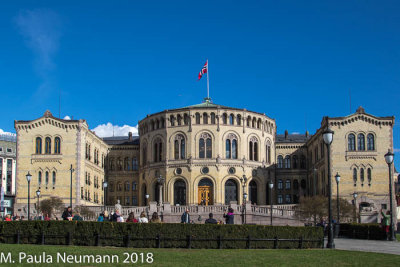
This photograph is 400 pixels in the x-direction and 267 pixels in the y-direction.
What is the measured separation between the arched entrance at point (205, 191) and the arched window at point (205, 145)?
3372 millimetres

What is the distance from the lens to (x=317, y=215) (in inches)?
2269

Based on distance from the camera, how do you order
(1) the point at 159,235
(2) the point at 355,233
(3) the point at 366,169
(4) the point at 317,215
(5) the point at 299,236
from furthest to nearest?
(3) the point at 366,169
(4) the point at 317,215
(2) the point at 355,233
(5) the point at 299,236
(1) the point at 159,235

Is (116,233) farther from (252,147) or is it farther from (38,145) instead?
(252,147)

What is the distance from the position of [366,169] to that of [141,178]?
30.7 meters

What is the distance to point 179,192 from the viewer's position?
250ft

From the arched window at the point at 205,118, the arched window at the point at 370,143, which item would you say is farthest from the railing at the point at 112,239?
the arched window at the point at 205,118

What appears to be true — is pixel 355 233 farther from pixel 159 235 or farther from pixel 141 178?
pixel 141 178

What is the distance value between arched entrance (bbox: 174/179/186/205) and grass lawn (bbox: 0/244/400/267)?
167 feet

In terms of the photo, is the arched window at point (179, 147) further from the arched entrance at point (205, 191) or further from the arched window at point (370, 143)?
the arched window at point (370, 143)

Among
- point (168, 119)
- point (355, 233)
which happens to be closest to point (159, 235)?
point (355, 233)

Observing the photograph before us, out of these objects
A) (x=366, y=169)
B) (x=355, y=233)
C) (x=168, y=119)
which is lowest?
(x=355, y=233)

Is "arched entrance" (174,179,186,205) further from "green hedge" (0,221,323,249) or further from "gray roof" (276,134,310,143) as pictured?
"green hedge" (0,221,323,249)

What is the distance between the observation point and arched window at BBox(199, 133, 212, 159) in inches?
2990

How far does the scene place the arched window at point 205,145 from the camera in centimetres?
7594
